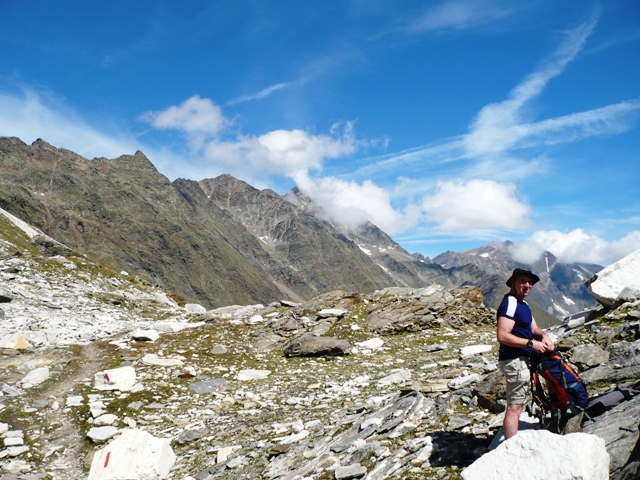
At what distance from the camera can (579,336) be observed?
14.3 m

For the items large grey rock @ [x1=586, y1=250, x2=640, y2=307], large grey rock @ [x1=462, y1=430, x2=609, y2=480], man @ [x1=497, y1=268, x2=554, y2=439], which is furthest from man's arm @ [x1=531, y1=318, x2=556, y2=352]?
large grey rock @ [x1=586, y1=250, x2=640, y2=307]

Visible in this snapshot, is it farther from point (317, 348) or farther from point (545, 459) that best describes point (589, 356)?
point (317, 348)

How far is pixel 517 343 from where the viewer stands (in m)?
6.59

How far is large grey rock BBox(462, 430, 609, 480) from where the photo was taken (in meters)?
4.92

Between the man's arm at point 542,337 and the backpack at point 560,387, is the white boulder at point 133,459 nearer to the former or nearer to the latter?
the backpack at point 560,387

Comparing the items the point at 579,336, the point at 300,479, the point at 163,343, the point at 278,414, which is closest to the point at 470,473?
the point at 300,479

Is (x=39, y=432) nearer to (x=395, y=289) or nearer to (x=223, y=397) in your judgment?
(x=223, y=397)

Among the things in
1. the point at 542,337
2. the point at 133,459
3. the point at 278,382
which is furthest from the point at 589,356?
the point at 133,459

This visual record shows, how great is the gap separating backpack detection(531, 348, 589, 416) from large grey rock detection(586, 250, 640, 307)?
1183cm

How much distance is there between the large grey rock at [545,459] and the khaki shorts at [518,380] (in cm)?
110

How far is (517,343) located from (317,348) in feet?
43.0

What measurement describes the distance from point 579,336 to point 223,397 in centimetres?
1303

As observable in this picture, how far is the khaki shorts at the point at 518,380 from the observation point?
6.62m

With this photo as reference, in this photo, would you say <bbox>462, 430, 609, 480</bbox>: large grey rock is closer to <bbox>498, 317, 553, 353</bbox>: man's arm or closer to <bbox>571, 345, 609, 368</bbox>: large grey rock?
<bbox>498, 317, 553, 353</bbox>: man's arm
